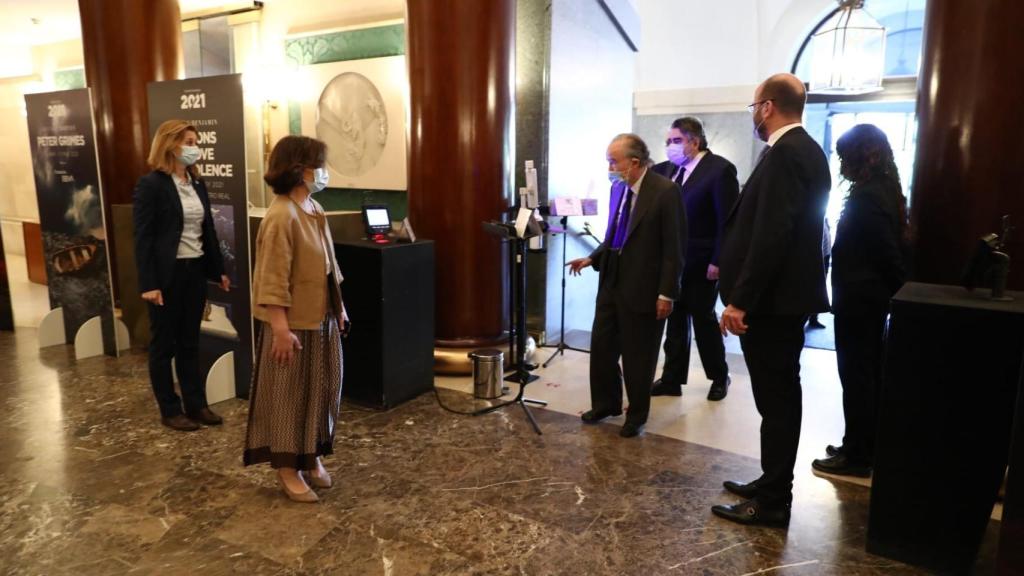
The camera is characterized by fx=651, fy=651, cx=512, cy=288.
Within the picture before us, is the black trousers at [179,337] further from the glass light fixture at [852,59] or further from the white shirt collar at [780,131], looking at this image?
the glass light fixture at [852,59]

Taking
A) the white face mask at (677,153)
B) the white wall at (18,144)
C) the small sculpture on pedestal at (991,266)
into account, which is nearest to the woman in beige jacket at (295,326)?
the white face mask at (677,153)

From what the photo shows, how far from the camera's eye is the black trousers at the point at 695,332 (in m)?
3.94

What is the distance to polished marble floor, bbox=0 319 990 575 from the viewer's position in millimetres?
2297

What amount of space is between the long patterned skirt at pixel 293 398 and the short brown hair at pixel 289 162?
0.55m

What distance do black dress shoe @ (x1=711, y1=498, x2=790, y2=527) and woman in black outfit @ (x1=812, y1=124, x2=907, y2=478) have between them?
0.70 metres

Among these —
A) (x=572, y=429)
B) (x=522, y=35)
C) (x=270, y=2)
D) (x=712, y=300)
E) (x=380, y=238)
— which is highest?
(x=270, y=2)

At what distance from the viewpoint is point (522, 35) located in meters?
4.98

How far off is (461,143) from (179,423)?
2.36 meters

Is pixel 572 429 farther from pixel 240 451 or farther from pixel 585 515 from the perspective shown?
pixel 240 451

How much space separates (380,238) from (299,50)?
304cm

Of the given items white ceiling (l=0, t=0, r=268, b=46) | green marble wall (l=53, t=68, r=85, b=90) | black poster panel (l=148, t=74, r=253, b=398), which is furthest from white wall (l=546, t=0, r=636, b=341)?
green marble wall (l=53, t=68, r=85, b=90)

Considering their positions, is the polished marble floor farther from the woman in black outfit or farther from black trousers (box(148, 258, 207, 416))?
the woman in black outfit

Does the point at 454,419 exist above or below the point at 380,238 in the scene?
below

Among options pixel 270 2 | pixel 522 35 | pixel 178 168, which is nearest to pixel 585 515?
pixel 178 168
